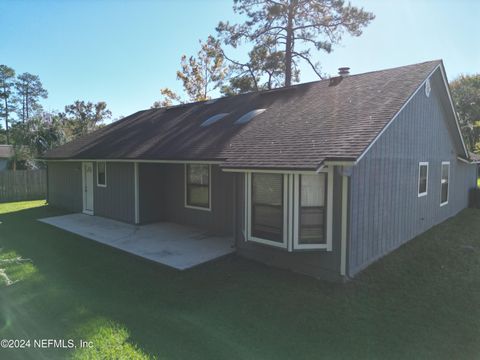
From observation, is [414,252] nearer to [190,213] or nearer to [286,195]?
[286,195]

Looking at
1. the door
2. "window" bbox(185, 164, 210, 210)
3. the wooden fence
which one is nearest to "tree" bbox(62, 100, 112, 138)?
the wooden fence

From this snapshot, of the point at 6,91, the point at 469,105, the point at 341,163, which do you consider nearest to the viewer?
the point at 341,163

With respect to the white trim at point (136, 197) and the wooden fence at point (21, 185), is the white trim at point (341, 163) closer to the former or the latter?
the white trim at point (136, 197)

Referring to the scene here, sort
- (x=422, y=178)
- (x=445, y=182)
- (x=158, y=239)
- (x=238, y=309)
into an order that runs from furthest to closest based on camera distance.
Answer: (x=445, y=182), (x=422, y=178), (x=158, y=239), (x=238, y=309)

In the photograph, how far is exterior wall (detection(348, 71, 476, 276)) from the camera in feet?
19.4

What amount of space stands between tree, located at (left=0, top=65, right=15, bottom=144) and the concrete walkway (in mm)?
42381

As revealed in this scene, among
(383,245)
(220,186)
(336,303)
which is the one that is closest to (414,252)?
(383,245)

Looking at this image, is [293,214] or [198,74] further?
[198,74]

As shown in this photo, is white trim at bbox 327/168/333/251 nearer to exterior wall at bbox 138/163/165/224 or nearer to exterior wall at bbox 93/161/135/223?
exterior wall at bbox 138/163/165/224

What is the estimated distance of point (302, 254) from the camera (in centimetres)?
598

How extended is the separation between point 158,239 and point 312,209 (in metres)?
4.54

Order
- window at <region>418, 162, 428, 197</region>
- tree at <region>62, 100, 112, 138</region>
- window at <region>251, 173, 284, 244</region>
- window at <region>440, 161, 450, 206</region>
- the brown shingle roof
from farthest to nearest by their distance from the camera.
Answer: tree at <region>62, 100, 112, 138</region> < window at <region>440, 161, 450, 206</region> < window at <region>418, 162, 428, 197</region> < window at <region>251, 173, 284, 244</region> < the brown shingle roof

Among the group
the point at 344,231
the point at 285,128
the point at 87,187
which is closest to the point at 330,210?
the point at 344,231

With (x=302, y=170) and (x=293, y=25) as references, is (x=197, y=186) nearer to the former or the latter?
(x=302, y=170)
